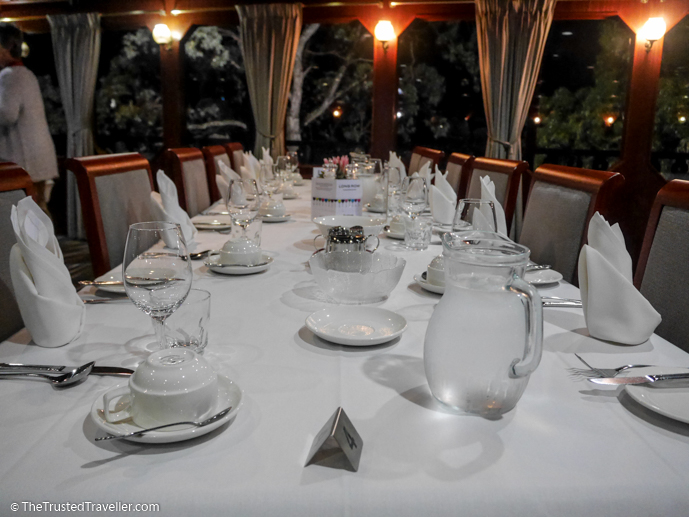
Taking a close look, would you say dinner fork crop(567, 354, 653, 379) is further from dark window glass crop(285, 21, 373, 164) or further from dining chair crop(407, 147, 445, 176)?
dark window glass crop(285, 21, 373, 164)

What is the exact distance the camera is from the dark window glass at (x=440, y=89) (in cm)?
540

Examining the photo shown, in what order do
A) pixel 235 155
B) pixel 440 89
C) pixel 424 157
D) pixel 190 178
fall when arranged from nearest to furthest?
1. pixel 190 178
2. pixel 424 157
3. pixel 235 155
4. pixel 440 89

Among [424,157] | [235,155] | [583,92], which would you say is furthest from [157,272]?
[583,92]

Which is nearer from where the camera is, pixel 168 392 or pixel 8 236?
pixel 168 392

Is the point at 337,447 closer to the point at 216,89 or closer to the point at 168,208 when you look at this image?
the point at 168,208

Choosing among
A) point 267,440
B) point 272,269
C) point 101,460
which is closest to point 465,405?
point 267,440

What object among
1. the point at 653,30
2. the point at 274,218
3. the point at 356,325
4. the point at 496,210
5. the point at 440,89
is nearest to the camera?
the point at 356,325

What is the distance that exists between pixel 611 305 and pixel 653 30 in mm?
4545

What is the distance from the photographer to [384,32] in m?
5.02

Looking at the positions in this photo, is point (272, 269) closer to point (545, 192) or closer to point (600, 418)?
point (600, 418)

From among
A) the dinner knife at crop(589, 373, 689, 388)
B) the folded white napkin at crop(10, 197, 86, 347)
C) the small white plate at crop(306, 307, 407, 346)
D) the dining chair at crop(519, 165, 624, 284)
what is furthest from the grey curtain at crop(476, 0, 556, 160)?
the folded white napkin at crop(10, 197, 86, 347)

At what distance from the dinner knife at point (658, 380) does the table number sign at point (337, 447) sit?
0.39 meters

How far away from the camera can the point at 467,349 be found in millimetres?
643

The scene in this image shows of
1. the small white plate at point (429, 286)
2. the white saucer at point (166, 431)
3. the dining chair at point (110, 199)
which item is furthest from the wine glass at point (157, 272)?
the dining chair at point (110, 199)
